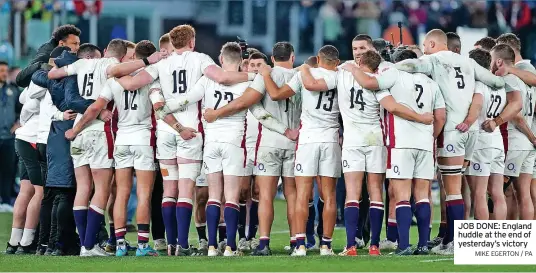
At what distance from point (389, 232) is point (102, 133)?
3307mm

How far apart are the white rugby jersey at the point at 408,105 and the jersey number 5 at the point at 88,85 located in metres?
3.02

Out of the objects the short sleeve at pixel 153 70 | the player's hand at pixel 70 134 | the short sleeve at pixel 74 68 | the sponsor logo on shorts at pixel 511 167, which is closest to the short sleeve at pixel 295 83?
the short sleeve at pixel 153 70

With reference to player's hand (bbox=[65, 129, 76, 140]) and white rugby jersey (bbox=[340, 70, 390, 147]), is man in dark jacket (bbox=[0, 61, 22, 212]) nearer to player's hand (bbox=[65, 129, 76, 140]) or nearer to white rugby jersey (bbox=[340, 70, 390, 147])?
player's hand (bbox=[65, 129, 76, 140])

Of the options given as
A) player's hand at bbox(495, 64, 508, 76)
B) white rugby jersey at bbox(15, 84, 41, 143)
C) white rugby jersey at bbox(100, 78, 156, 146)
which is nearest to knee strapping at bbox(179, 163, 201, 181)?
white rugby jersey at bbox(100, 78, 156, 146)

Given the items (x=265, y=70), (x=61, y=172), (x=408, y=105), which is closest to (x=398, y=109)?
(x=408, y=105)

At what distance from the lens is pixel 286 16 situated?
29.9m

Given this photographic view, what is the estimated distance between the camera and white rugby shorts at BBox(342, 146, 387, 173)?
45.6ft

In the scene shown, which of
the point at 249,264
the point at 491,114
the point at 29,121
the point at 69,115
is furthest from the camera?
the point at 29,121

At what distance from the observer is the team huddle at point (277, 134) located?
13906 mm

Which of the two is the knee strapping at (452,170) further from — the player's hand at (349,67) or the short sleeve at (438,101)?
the player's hand at (349,67)

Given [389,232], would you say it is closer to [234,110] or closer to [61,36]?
[234,110]

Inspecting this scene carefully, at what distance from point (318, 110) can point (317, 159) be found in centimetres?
50

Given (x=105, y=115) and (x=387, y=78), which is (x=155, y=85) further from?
(x=387, y=78)

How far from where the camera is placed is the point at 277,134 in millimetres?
14211
